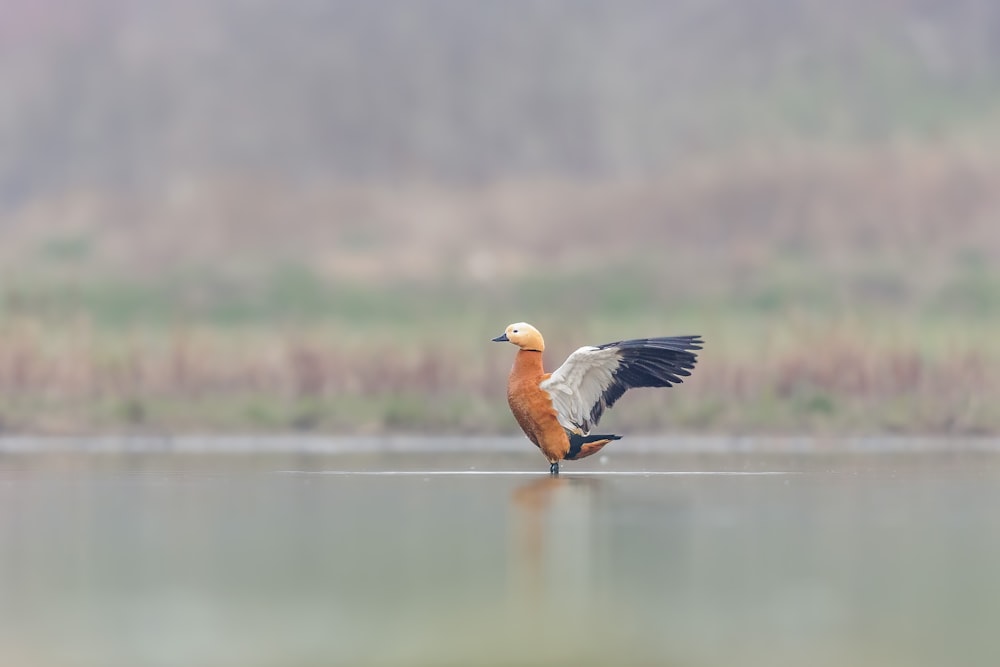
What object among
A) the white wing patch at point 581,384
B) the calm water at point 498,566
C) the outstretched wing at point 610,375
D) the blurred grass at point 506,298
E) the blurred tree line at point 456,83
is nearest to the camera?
the calm water at point 498,566

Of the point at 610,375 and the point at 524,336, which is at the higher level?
the point at 524,336

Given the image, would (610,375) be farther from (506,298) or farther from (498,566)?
(506,298)

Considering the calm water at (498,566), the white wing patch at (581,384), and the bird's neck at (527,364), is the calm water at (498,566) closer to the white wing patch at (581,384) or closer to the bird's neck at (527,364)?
the white wing patch at (581,384)

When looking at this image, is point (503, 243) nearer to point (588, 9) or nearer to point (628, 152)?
point (628, 152)

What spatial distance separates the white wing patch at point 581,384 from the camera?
1423 centimetres

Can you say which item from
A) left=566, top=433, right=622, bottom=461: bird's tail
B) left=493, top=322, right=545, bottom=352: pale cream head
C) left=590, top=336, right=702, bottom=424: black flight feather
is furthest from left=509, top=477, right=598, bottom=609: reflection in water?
left=493, top=322, right=545, bottom=352: pale cream head

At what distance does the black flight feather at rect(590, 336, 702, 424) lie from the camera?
14562mm

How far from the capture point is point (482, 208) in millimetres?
46031

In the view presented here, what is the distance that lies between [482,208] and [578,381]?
31.8 m

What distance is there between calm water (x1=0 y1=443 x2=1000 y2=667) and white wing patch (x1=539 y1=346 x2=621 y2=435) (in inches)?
22.5

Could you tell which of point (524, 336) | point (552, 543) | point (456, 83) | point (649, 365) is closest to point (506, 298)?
point (649, 365)

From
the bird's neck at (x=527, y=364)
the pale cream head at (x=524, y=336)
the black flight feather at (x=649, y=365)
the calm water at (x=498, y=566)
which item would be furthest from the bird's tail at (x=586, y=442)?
the pale cream head at (x=524, y=336)

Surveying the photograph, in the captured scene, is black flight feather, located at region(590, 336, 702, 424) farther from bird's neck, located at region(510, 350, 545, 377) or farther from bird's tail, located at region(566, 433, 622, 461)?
bird's neck, located at region(510, 350, 545, 377)

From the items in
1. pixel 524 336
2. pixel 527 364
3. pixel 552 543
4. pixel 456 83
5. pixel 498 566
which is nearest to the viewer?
pixel 498 566
